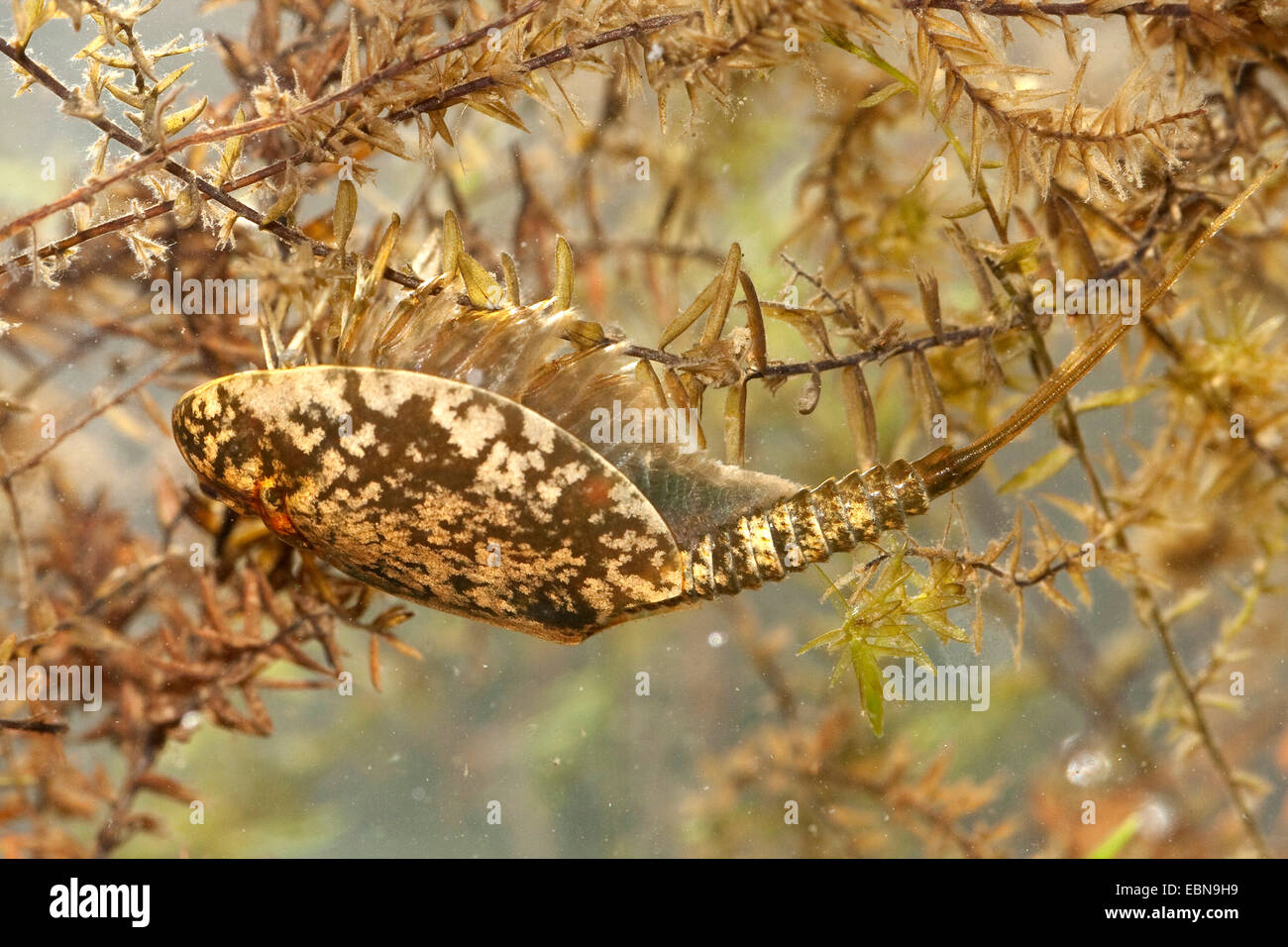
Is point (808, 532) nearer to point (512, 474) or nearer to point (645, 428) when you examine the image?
point (645, 428)

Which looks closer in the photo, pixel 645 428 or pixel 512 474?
pixel 512 474

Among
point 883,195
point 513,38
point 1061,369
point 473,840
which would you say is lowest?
point 473,840

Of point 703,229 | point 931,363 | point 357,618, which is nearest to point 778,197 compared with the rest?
point 703,229

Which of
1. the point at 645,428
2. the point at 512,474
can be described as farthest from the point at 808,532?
→ the point at 512,474

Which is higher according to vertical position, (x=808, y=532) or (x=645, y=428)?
(x=645, y=428)
